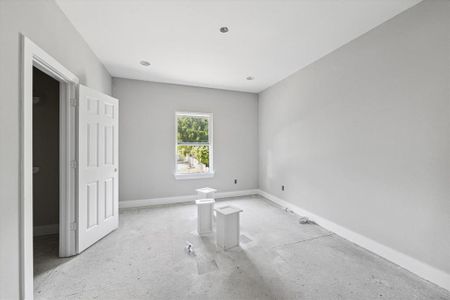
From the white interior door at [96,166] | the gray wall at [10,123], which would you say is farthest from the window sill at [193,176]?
the gray wall at [10,123]

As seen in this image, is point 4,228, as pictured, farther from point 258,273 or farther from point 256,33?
point 256,33

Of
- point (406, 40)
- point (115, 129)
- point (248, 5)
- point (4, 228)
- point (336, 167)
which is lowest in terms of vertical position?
point (4, 228)

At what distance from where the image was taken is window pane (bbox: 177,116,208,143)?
14.3ft

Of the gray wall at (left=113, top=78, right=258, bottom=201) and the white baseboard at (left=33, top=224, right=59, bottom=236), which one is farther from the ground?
the gray wall at (left=113, top=78, right=258, bottom=201)

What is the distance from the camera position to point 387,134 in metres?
2.12

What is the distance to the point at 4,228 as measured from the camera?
119cm

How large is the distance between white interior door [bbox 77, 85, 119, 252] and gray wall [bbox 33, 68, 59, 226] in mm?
842

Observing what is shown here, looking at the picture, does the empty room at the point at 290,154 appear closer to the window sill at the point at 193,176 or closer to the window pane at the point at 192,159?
the window sill at the point at 193,176

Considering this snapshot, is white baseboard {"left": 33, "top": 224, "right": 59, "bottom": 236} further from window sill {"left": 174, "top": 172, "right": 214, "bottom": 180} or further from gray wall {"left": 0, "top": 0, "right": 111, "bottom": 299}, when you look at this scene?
window sill {"left": 174, "top": 172, "right": 214, "bottom": 180}

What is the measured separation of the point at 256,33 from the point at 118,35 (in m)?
1.79

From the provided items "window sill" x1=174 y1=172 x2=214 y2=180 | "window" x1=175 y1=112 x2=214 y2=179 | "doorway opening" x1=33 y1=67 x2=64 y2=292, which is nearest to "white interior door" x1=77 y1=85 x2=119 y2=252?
"doorway opening" x1=33 y1=67 x2=64 y2=292

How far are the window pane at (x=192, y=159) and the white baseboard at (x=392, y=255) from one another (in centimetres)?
256

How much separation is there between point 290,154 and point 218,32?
2.55m

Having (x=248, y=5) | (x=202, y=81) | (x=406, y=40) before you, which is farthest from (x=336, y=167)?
(x=202, y=81)
